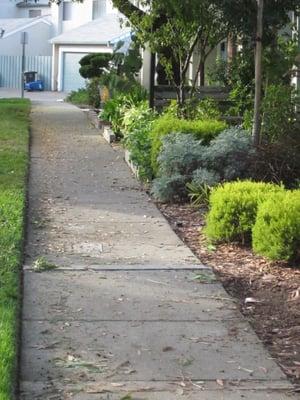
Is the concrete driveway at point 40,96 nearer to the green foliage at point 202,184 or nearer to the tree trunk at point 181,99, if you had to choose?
the tree trunk at point 181,99

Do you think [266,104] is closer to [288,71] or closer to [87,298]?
[288,71]

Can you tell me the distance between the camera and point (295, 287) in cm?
675

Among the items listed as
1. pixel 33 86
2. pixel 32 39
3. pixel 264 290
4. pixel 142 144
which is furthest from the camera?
pixel 32 39

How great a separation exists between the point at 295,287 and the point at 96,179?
18.9 feet

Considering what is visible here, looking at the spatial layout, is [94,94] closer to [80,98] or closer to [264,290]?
[80,98]

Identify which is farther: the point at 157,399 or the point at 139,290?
the point at 139,290

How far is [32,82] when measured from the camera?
50438mm

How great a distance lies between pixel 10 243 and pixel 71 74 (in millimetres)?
44508

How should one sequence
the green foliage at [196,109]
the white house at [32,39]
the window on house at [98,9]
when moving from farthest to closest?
the white house at [32,39] → the window on house at [98,9] → the green foliage at [196,109]

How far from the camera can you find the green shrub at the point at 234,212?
7980mm

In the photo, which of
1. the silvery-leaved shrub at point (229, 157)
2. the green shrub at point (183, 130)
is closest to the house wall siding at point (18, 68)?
the green shrub at point (183, 130)

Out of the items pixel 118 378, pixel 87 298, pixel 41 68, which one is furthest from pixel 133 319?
pixel 41 68

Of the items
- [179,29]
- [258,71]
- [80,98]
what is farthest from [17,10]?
[258,71]

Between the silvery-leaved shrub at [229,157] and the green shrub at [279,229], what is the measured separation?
2.48 m
